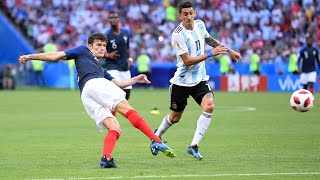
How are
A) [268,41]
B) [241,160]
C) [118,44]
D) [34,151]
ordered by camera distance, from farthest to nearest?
[268,41] < [118,44] < [34,151] < [241,160]

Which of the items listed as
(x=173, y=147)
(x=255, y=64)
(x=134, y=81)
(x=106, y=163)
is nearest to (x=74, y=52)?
(x=134, y=81)

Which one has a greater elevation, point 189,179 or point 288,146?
point 189,179

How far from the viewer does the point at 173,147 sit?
14.6 metres

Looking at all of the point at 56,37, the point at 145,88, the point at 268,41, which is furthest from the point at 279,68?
the point at 56,37

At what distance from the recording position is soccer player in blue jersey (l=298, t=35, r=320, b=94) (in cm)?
2995

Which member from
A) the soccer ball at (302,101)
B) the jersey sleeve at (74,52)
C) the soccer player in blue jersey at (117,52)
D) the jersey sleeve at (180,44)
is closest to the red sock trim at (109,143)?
the jersey sleeve at (74,52)

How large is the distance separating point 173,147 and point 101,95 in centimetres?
335

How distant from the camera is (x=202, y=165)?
11.7 meters

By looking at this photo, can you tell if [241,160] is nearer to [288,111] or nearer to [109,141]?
[109,141]

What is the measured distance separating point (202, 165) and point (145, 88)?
3153 centimetres

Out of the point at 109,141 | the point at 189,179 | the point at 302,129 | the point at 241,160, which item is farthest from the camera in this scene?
the point at 302,129

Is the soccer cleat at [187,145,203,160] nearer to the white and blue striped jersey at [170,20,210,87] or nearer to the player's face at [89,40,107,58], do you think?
the white and blue striped jersey at [170,20,210,87]

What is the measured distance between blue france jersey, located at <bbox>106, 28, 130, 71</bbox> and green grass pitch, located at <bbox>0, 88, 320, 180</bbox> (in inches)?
57.5

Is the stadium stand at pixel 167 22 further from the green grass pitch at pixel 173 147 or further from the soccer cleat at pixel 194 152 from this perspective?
the soccer cleat at pixel 194 152
